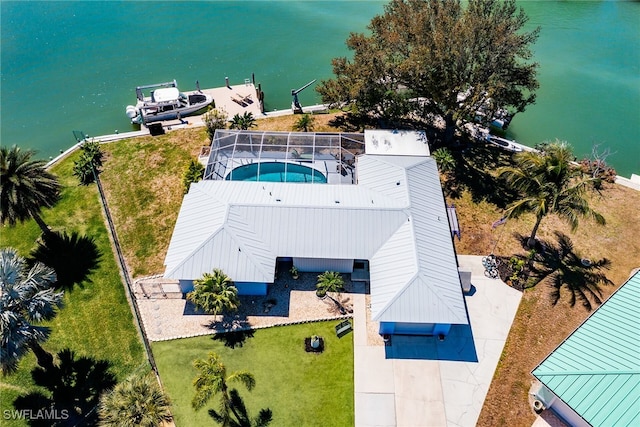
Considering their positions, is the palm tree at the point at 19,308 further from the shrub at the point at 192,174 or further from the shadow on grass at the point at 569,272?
the shadow on grass at the point at 569,272

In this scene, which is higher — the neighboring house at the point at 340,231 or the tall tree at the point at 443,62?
the tall tree at the point at 443,62

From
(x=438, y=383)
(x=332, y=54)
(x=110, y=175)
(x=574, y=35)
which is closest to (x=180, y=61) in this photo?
(x=332, y=54)

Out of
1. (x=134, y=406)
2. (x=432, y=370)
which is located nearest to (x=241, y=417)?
(x=134, y=406)

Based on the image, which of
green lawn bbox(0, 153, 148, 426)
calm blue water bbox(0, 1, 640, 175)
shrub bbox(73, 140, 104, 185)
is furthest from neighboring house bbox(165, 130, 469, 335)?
calm blue water bbox(0, 1, 640, 175)

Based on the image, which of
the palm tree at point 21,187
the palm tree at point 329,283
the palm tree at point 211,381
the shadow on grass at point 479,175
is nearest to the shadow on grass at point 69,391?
the palm tree at point 211,381

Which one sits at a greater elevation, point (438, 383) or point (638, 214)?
point (638, 214)

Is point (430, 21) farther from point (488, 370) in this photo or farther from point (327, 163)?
point (488, 370)

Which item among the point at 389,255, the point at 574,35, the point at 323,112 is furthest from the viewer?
the point at 574,35
